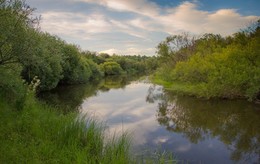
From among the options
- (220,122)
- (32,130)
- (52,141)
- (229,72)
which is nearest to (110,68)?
(229,72)

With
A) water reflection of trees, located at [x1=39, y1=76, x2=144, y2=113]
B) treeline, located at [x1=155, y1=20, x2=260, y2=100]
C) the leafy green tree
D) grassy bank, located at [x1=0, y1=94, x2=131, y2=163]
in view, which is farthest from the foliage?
grassy bank, located at [x1=0, y1=94, x2=131, y2=163]

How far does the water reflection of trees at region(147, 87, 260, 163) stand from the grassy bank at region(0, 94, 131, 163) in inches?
261

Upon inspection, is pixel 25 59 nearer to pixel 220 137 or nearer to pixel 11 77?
pixel 11 77

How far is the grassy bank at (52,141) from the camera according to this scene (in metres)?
8.20

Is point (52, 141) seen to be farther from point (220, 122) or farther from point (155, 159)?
point (220, 122)

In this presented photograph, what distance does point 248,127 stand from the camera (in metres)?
18.5

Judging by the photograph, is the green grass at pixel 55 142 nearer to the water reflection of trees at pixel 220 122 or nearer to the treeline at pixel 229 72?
the water reflection of trees at pixel 220 122

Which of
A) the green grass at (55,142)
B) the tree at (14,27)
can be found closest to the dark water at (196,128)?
the green grass at (55,142)

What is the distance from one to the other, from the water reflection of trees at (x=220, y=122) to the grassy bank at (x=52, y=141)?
664 cm

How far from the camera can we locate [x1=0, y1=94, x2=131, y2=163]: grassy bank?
323 inches

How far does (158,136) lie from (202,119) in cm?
638

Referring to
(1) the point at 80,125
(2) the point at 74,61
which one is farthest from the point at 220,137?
(2) the point at 74,61

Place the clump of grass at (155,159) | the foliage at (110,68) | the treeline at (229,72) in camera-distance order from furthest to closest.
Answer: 1. the foliage at (110,68)
2. the treeline at (229,72)
3. the clump of grass at (155,159)

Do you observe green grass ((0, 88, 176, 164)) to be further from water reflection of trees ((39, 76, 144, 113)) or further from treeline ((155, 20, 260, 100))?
treeline ((155, 20, 260, 100))
